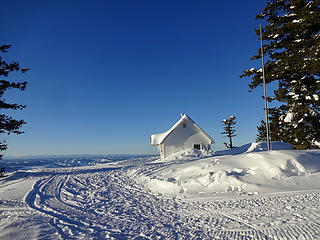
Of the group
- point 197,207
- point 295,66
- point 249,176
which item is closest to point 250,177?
point 249,176

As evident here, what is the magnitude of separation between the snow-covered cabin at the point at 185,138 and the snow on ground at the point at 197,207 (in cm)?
1430

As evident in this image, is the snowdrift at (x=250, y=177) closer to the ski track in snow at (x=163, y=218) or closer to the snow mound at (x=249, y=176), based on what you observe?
the snow mound at (x=249, y=176)

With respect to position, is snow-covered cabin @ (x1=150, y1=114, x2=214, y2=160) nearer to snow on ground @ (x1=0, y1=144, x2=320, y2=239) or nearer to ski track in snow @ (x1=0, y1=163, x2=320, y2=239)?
snow on ground @ (x1=0, y1=144, x2=320, y2=239)

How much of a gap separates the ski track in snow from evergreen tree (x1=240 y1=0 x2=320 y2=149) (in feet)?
28.4

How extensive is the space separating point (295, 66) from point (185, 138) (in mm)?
15011

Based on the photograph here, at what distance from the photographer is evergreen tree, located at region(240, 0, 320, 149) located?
485 inches

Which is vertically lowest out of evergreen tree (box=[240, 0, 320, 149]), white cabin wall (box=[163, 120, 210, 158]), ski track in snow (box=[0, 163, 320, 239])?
ski track in snow (box=[0, 163, 320, 239])

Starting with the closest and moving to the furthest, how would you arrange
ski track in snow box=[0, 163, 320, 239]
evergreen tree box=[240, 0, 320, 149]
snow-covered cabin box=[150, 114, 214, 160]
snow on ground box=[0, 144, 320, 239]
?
ski track in snow box=[0, 163, 320, 239]
snow on ground box=[0, 144, 320, 239]
evergreen tree box=[240, 0, 320, 149]
snow-covered cabin box=[150, 114, 214, 160]

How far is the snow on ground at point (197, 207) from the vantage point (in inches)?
162

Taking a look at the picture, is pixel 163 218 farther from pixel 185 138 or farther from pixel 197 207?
pixel 185 138

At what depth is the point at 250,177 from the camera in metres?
8.34

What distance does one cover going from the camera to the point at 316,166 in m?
8.96

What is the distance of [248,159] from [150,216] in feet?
23.3

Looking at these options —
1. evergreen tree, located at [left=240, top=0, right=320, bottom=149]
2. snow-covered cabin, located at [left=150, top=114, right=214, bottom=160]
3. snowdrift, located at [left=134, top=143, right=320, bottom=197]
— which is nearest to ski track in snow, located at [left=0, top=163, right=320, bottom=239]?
snowdrift, located at [left=134, top=143, right=320, bottom=197]
